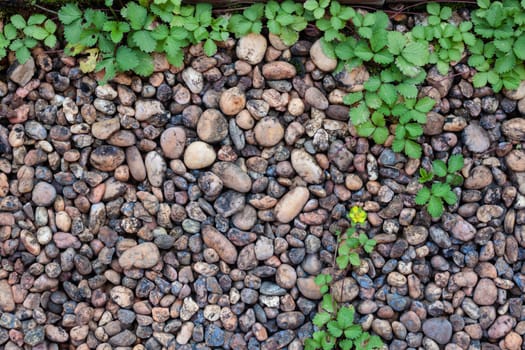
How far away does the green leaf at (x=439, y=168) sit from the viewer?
2.11 metres

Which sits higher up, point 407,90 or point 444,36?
point 444,36

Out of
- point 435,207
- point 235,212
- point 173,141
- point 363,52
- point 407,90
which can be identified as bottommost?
point 235,212

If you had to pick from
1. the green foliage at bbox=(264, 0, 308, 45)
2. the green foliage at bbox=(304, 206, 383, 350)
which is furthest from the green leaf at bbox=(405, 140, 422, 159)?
the green foliage at bbox=(264, 0, 308, 45)

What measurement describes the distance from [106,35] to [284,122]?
0.74m

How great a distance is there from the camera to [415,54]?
2049mm

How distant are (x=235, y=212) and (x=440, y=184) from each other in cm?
78

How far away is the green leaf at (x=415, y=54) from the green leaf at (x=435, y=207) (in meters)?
0.50

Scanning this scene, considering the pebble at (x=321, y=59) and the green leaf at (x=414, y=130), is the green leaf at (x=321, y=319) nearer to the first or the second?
the green leaf at (x=414, y=130)

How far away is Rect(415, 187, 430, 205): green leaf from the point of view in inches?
82.4

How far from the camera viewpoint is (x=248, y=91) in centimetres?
216

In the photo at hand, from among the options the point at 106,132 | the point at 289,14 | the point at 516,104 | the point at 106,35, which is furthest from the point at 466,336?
the point at 106,35

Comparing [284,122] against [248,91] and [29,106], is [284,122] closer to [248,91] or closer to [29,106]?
[248,91]

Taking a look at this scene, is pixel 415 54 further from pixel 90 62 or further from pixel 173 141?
pixel 90 62

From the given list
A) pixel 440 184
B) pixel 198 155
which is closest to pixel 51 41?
pixel 198 155
